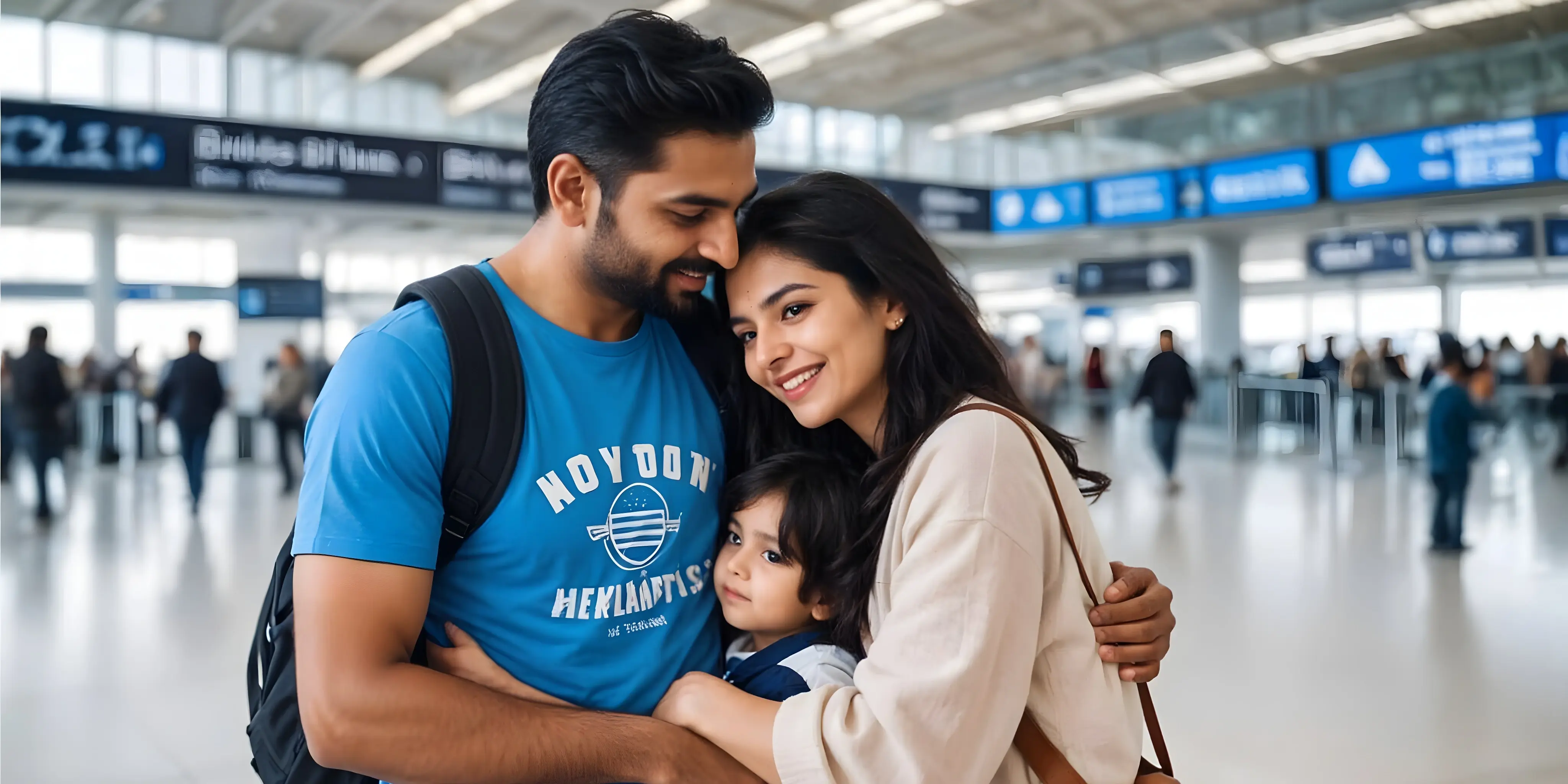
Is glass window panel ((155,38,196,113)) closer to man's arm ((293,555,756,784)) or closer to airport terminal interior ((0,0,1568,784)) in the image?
airport terminal interior ((0,0,1568,784))

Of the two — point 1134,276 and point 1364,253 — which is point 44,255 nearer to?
point 1134,276

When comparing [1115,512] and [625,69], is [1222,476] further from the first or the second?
[625,69]

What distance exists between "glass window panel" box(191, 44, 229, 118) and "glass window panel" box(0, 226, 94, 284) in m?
7.73

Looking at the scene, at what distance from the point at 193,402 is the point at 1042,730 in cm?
1118

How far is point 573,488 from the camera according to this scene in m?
1.51

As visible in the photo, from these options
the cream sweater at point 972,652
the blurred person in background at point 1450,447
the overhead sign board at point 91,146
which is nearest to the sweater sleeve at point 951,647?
the cream sweater at point 972,652

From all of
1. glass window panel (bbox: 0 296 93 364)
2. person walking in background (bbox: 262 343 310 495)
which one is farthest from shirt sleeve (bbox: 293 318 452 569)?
glass window panel (bbox: 0 296 93 364)

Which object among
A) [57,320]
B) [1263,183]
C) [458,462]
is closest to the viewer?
[458,462]

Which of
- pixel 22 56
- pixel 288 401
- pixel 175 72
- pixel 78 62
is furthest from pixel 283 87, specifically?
pixel 288 401

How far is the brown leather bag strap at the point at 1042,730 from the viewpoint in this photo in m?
1.44

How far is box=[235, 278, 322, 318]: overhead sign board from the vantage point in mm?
14812

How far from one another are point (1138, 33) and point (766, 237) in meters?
15.2

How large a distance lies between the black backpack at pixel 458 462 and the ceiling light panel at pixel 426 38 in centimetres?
1390

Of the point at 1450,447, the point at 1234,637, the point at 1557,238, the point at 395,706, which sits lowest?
the point at 1234,637
